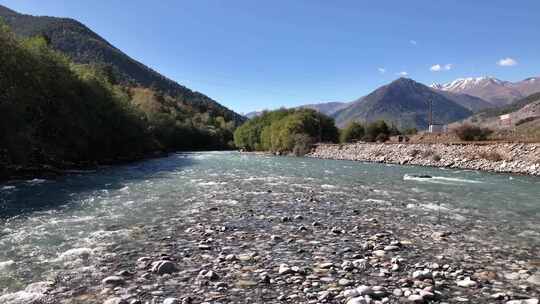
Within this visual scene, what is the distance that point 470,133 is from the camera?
6825 centimetres

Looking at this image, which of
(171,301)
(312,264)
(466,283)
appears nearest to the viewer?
(171,301)

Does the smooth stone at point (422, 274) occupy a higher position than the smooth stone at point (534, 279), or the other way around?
the smooth stone at point (422, 274)

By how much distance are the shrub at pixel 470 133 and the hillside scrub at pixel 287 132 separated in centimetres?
3918

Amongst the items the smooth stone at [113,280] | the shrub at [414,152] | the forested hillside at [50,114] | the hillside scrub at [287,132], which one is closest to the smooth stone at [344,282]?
the smooth stone at [113,280]

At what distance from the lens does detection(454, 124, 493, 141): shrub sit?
6781cm

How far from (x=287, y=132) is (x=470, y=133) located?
5130 centimetres

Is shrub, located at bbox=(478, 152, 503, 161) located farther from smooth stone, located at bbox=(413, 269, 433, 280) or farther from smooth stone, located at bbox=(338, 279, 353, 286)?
smooth stone, located at bbox=(338, 279, 353, 286)

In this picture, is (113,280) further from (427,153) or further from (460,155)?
(427,153)

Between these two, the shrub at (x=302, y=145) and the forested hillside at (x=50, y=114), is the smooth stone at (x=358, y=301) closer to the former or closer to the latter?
the forested hillside at (x=50, y=114)

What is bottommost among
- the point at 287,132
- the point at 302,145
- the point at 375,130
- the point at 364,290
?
the point at 364,290

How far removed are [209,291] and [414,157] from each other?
5837cm

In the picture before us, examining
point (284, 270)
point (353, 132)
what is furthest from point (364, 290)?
point (353, 132)

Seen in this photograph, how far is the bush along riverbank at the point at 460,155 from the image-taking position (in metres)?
41.8

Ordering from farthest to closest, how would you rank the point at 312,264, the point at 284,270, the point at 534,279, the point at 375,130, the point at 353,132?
the point at 353,132
the point at 375,130
the point at 312,264
the point at 284,270
the point at 534,279
